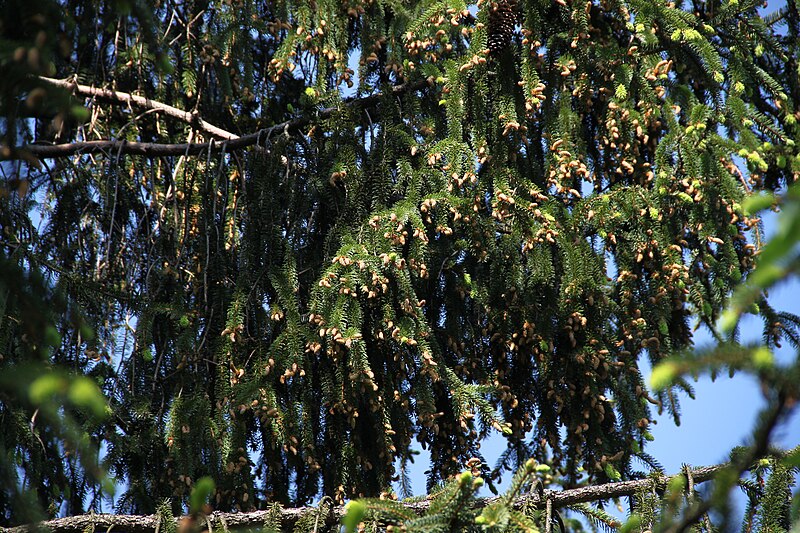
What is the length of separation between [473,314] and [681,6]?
4.87 ft

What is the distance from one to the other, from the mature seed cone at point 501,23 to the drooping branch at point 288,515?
163cm

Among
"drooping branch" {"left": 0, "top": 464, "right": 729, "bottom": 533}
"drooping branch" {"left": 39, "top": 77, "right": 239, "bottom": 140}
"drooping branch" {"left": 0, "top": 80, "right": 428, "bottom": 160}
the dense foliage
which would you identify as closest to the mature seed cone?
the dense foliage

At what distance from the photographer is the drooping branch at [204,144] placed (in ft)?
12.3

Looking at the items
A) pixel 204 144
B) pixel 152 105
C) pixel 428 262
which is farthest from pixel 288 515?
pixel 152 105

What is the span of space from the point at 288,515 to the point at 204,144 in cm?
188

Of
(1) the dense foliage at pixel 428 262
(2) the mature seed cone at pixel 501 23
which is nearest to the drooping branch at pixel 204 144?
(1) the dense foliage at pixel 428 262

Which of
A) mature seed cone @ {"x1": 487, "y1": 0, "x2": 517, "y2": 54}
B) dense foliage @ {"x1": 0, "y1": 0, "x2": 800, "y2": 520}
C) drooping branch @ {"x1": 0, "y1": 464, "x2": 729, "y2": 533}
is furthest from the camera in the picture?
mature seed cone @ {"x1": 487, "y1": 0, "x2": 517, "y2": 54}

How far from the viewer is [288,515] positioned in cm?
256

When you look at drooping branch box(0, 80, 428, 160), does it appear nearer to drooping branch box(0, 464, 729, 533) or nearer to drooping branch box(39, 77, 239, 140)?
drooping branch box(39, 77, 239, 140)

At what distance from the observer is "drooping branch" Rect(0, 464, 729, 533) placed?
8.32 feet

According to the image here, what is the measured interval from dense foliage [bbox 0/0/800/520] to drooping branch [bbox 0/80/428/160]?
2 cm

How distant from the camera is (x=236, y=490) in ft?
10.4

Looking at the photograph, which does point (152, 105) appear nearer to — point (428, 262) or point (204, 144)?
point (204, 144)

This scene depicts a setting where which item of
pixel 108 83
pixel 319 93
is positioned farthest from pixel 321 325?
pixel 108 83
